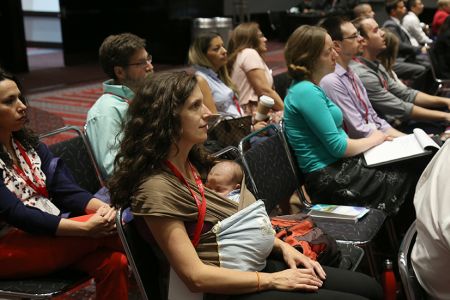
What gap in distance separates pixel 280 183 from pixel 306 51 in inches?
32.7

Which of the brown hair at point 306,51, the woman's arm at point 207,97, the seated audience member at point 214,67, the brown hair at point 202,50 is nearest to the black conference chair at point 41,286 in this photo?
the brown hair at point 306,51

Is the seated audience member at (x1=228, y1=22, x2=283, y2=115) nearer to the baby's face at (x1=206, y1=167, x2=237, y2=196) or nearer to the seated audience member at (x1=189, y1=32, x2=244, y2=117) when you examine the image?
the seated audience member at (x1=189, y1=32, x2=244, y2=117)

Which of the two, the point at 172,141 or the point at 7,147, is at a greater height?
the point at 172,141

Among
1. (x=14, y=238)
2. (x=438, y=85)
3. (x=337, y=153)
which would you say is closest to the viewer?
(x=14, y=238)

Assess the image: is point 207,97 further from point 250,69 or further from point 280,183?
point 280,183

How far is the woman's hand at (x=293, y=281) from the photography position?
6.82 feet

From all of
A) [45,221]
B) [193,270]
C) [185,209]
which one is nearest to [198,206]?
[185,209]

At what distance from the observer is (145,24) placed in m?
12.6

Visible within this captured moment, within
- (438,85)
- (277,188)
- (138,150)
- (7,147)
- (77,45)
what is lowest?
(77,45)

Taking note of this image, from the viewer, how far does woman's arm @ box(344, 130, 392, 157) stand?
3.41 metres

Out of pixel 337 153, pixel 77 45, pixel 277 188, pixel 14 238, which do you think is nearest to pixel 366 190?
pixel 337 153

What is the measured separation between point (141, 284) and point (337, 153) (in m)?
1.59

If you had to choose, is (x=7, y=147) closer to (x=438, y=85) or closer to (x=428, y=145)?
(x=428, y=145)

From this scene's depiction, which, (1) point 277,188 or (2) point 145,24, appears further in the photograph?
(2) point 145,24
